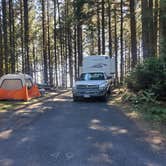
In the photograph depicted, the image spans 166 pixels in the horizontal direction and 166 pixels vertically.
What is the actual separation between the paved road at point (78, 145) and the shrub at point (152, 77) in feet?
17.1

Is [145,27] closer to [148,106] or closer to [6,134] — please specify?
[148,106]

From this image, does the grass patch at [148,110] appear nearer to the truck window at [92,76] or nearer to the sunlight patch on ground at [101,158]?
the truck window at [92,76]

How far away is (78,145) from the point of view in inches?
376

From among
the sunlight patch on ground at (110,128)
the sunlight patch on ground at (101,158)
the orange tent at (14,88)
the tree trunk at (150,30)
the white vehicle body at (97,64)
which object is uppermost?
the tree trunk at (150,30)

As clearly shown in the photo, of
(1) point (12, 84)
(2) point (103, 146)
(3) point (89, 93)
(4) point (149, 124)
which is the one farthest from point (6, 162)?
(3) point (89, 93)

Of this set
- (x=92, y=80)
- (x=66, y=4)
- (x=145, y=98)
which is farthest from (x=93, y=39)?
(x=145, y=98)

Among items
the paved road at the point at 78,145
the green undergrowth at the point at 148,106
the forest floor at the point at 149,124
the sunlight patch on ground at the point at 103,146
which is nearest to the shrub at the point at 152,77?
the green undergrowth at the point at 148,106

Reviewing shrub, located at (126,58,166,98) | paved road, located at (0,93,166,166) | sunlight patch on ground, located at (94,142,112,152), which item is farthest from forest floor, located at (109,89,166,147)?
sunlight patch on ground, located at (94,142,112,152)

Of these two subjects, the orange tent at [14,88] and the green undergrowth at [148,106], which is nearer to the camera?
the green undergrowth at [148,106]

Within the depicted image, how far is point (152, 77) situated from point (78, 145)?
10.7 meters

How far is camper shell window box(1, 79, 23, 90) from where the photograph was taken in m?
23.6

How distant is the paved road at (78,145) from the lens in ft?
26.1

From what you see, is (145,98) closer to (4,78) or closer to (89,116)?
(89,116)

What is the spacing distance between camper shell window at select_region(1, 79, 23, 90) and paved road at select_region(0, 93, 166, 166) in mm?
9966
